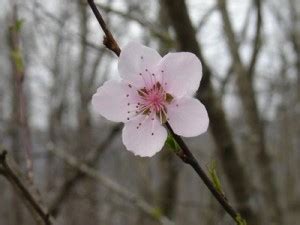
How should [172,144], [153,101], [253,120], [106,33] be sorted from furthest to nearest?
[253,120], [153,101], [172,144], [106,33]

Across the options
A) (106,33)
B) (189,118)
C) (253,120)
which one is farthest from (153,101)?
(253,120)

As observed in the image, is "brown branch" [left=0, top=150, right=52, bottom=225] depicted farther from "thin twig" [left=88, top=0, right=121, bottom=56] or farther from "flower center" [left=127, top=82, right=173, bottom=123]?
"thin twig" [left=88, top=0, right=121, bottom=56]

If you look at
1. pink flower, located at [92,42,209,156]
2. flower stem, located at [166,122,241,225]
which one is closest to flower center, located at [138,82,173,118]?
pink flower, located at [92,42,209,156]

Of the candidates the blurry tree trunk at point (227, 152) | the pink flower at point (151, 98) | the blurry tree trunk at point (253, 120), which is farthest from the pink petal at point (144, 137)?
the blurry tree trunk at point (253, 120)

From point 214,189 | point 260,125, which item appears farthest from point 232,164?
point 214,189

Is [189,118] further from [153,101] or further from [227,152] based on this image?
[227,152]

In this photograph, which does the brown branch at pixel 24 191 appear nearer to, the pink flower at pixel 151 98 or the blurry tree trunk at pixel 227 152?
the pink flower at pixel 151 98
